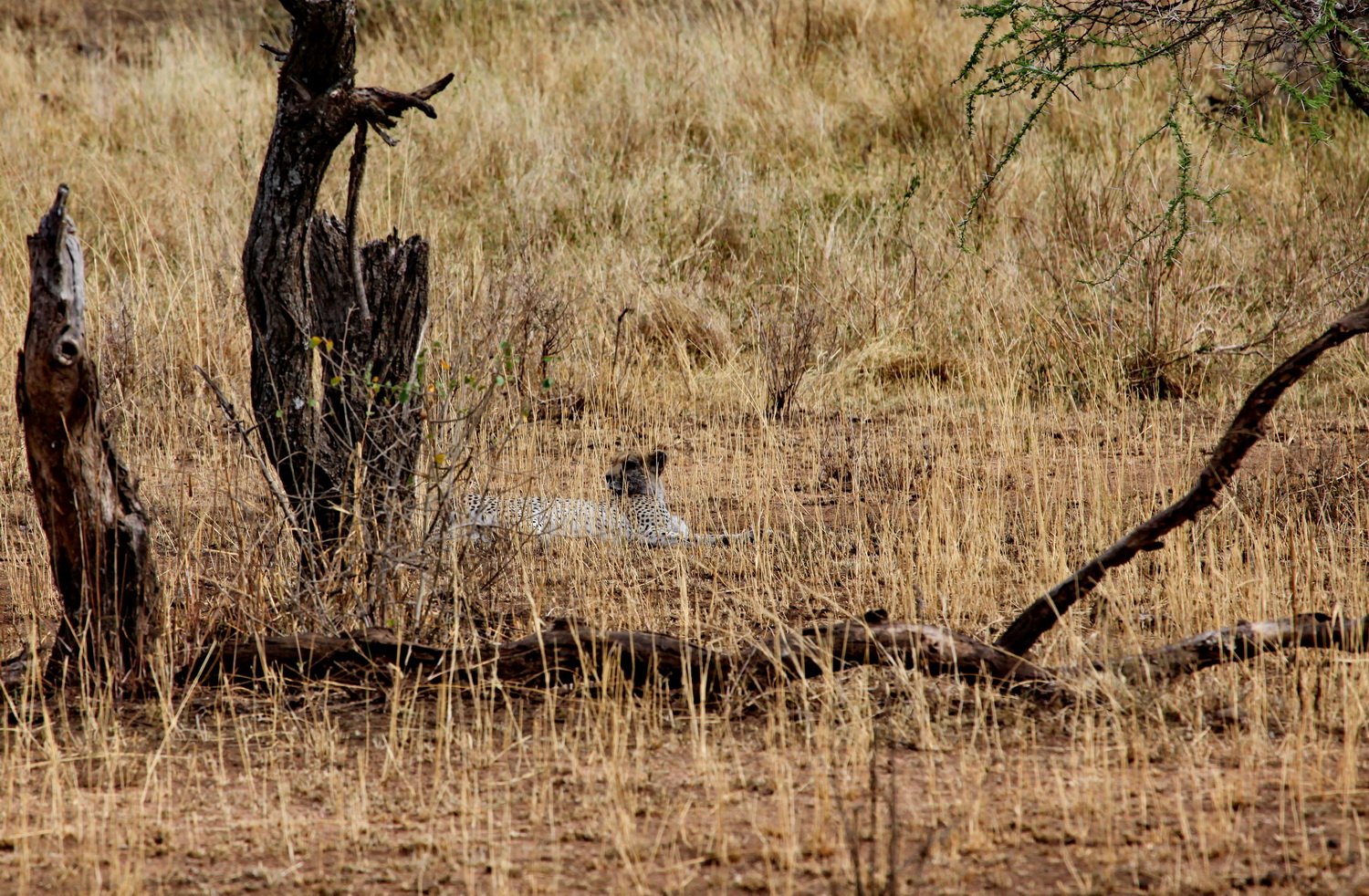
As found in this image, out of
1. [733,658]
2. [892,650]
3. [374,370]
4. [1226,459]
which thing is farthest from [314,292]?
[1226,459]

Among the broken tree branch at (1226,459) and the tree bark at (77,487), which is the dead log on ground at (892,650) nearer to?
the broken tree branch at (1226,459)

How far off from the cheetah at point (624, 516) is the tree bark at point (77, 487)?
1627 mm

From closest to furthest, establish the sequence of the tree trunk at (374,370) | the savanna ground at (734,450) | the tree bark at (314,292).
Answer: the savanna ground at (734,450) < the tree bark at (314,292) < the tree trunk at (374,370)

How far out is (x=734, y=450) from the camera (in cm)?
660

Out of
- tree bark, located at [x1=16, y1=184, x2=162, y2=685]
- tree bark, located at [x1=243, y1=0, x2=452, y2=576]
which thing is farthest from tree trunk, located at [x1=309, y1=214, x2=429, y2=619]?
tree bark, located at [x1=16, y1=184, x2=162, y2=685]

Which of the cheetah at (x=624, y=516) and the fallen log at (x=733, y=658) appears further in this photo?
the cheetah at (x=624, y=516)

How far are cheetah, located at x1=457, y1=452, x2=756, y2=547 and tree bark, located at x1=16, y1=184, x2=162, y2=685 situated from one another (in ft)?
5.34

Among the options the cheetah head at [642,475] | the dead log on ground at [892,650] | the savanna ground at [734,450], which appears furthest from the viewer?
the cheetah head at [642,475]

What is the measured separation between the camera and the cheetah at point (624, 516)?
5016 millimetres

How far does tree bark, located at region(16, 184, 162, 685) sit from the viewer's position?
118 inches

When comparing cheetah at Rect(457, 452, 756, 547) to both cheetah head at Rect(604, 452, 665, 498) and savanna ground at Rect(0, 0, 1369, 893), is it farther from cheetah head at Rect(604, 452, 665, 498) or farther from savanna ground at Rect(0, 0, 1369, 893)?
savanna ground at Rect(0, 0, 1369, 893)

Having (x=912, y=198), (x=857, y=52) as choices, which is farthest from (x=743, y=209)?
(x=857, y=52)

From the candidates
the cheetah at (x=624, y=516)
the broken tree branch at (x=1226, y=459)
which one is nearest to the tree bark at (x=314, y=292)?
the cheetah at (x=624, y=516)

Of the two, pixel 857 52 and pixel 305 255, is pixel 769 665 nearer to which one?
pixel 305 255
